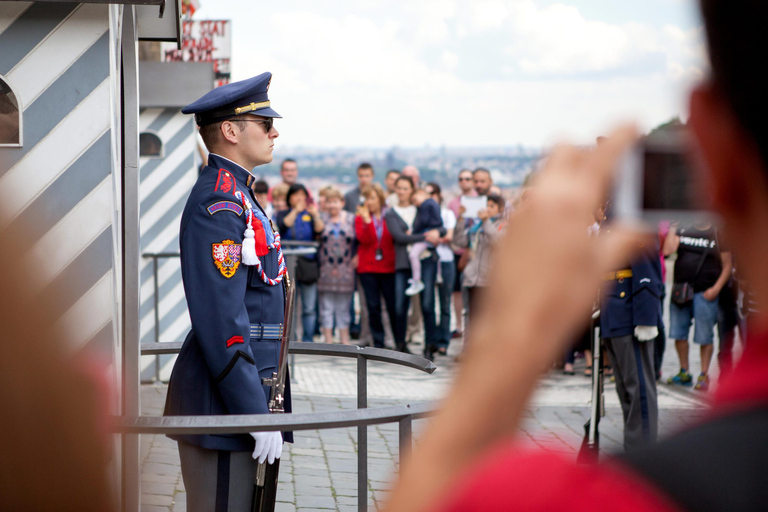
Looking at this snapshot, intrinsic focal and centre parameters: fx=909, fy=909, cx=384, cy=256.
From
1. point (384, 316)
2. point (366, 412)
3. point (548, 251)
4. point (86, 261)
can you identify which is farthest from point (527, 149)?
point (384, 316)

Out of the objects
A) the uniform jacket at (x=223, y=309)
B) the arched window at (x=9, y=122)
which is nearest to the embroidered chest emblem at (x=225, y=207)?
the uniform jacket at (x=223, y=309)

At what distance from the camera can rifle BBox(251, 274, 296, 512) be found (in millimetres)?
2805

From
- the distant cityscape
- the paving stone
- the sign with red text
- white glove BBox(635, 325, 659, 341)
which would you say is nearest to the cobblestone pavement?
the paving stone

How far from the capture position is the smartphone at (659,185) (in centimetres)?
62

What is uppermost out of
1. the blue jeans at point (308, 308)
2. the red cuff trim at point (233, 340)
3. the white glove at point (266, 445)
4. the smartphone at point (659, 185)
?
the smartphone at point (659, 185)

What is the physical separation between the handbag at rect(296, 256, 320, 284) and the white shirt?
139 centimetres

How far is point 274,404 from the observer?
9.61ft

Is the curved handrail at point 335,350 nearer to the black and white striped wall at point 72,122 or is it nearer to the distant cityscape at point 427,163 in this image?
the black and white striped wall at point 72,122

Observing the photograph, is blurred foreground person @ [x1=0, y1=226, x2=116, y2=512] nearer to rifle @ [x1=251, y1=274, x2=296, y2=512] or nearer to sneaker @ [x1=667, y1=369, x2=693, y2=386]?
rifle @ [x1=251, y1=274, x2=296, y2=512]

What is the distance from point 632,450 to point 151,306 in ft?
25.4

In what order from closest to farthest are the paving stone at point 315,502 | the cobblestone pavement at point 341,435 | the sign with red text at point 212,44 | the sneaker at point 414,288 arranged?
1. the paving stone at point 315,502
2. the cobblestone pavement at point 341,435
3. the sneaker at point 414,288
4. the sign with red text at point 212,44

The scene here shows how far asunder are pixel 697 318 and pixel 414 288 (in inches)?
120

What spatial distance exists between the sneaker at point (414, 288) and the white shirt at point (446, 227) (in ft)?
1.36

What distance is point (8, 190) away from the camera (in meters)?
0.69
